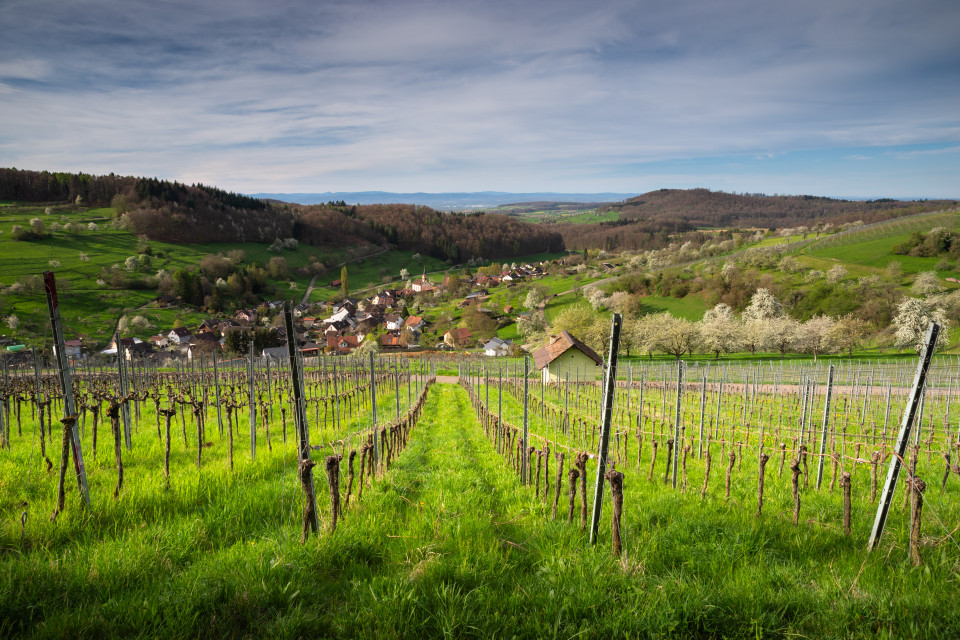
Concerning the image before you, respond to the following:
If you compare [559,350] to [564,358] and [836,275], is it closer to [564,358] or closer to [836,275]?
[564,358]

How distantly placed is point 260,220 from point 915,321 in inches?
5619

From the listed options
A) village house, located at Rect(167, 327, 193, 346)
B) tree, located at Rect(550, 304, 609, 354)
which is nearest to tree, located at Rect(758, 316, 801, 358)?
tree, located at Rect(550, 304, 609, 354)

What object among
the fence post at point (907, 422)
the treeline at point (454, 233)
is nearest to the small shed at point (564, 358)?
the fence post at point (907, 422)

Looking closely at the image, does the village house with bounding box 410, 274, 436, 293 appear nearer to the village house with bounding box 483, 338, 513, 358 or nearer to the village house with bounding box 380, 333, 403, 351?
the village house with bounding box 380, 333, 403, 351

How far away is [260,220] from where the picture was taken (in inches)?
4983

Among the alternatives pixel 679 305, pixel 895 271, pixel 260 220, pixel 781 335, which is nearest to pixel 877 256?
pixel 895 271

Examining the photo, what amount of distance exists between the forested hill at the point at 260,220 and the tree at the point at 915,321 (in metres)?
119

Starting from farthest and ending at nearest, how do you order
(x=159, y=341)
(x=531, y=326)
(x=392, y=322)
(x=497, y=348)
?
(x=392, y=322) → (x=531, y=326) → (x=497, y=348) → (x=159, y=341)

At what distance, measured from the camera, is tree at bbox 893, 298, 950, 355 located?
161 feet

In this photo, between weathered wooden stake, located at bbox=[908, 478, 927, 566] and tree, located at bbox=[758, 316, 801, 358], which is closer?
weathered wooden stake, located at bbox=[908, 478, 927, 566]

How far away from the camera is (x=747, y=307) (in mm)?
70500

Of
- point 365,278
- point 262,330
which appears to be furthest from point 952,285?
point 365,278

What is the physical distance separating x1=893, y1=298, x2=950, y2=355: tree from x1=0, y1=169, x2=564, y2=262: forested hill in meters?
119

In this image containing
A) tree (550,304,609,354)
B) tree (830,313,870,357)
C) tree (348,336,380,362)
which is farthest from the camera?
tree (550,304,609,354)
